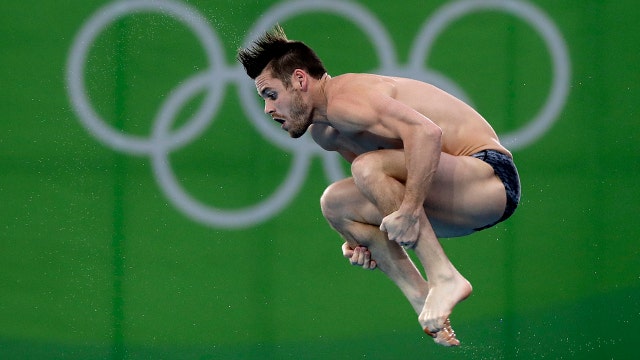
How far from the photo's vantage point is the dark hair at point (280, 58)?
4.98 meters

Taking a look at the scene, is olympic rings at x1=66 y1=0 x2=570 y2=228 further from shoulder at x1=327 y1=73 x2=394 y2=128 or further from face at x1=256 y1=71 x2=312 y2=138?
shoulder at x1=327 y1=73 x2=394 y2=128

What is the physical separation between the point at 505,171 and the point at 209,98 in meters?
3.44

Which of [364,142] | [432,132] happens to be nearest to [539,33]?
[364,142]

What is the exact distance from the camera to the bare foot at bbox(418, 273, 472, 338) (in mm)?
4625

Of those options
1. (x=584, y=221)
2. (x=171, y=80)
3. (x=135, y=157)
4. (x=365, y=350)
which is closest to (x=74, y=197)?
(x=135, y=157)

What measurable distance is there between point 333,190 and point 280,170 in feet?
9.68

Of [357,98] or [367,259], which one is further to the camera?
[367,259]

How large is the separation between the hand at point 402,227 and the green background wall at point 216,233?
3253 mm

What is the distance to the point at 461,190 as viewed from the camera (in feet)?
15.8

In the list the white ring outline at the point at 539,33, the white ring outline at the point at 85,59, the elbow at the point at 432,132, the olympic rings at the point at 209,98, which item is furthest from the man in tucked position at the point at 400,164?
the white ring outline at the point at 539,33

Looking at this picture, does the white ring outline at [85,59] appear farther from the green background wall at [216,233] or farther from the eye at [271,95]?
the eye at [271,95]

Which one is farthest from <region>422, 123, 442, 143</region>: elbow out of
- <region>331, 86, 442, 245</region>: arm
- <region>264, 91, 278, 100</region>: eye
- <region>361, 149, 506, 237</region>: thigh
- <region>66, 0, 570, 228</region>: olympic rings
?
→ <region>66, 0, 570, 228</region>: olympic rings

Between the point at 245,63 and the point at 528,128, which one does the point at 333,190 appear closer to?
the point at 245,63

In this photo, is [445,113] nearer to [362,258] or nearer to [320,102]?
[320,102]
